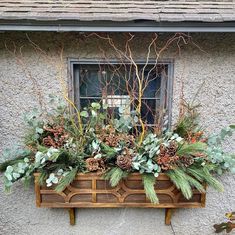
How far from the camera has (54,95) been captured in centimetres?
297

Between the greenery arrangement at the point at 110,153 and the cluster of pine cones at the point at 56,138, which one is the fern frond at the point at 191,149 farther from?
the cluster of pine cones at the point at 56,138

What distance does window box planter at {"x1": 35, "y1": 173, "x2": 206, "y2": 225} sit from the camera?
2904 mm

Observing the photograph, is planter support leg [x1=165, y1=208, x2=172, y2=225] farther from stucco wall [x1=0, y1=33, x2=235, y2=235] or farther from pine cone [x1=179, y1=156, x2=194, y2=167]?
pine cone [x1=179, y1=156, x2=194, y2=167]

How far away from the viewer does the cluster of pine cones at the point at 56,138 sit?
9.39 ft

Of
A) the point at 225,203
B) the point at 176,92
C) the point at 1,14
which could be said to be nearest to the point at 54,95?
the point at 1,14

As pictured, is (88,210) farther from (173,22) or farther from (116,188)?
(173,22)

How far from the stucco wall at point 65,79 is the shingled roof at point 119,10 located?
31cm

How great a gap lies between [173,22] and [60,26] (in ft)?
4.07

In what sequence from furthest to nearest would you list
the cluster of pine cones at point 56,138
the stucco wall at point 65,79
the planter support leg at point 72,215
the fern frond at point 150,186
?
the planter support leg at point 72,215, the stucco wall at point 65,79, the cluster of pine cones at point 56,138, the fern frond at point 150,186

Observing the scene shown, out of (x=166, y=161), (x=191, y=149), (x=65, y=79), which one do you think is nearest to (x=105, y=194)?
(x=166, y=161)

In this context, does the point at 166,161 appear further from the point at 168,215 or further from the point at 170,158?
the point at 168,215

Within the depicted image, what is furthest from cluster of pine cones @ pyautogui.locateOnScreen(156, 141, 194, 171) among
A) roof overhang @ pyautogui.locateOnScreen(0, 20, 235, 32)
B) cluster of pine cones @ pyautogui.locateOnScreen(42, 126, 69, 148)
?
roof overhang @ pyautogui.locateOnScreen(0, 20, 235, 32)

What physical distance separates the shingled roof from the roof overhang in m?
0.04

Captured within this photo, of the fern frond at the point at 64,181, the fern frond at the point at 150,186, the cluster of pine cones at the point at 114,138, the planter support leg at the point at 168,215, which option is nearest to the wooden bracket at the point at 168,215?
the planter support leg at the point at 168,215
